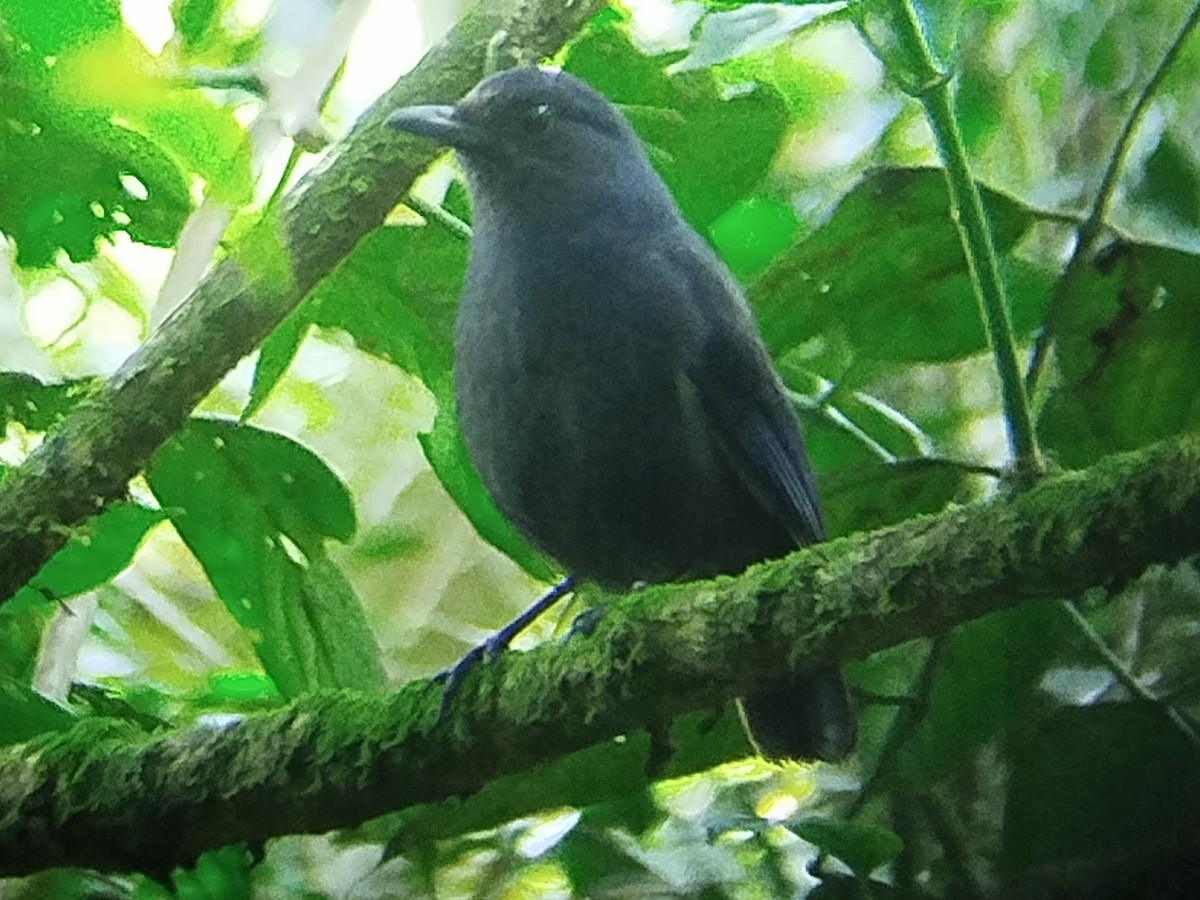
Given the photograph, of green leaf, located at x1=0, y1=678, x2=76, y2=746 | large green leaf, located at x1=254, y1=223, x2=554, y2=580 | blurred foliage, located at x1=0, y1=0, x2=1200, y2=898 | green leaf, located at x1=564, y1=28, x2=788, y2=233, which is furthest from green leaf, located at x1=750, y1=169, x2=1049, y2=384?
green leaf, located at x1=0, y1=678, x2=76, y2=746

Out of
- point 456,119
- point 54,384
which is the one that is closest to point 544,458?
point 456,119

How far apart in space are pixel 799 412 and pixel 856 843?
0.40 metres

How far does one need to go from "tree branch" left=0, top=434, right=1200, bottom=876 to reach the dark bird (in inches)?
7.7

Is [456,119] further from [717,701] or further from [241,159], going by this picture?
[717,701]

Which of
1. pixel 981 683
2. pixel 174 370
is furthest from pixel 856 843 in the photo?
pixel 174 370

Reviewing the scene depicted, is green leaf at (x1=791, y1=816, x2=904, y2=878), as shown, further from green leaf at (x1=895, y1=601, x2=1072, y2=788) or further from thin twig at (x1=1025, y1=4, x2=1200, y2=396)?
thin twig at (x1=1025, y1=4, x2=1200, y2=396)

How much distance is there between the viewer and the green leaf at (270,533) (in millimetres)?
1242

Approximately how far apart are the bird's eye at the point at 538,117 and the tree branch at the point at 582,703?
50cm

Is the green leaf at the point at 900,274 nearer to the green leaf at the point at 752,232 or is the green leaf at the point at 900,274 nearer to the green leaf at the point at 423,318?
the green leaf at the point at 752,232

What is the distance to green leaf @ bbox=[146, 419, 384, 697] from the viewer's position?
4.08 feet

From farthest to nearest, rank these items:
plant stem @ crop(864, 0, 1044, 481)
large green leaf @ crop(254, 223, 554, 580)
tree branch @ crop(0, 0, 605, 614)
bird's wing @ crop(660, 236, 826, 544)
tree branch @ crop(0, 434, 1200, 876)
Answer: large green leaf @ crop(254, 223, 554, 580) → bird's wing @ crop(660, 236, 826, 544) → tree branch @ crop(0, 0, 605, 614) → plant stem @ crop(864, 0, 1044, 481) → tree branch @ crop(0, 434, 1200, 876)

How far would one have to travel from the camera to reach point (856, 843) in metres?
1.05

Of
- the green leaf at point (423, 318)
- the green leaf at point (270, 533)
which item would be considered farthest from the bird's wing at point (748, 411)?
the green leaf at point (270, 533)

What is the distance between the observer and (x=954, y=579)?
78 centimetres
